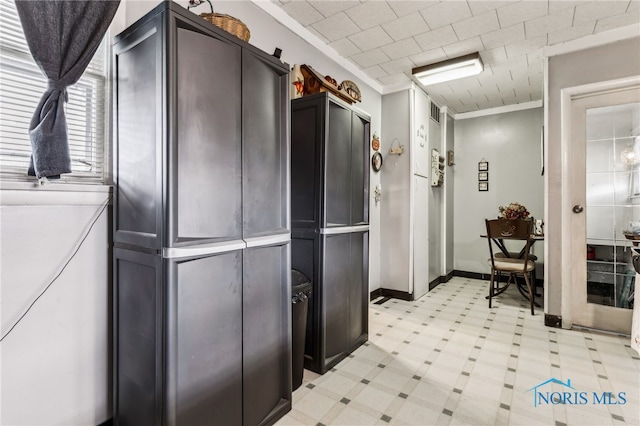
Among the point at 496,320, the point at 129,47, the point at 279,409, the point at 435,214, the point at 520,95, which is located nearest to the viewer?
the point at 129,47

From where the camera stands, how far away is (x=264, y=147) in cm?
180

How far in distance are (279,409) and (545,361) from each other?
7.61 feet

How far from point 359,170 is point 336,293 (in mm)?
1156

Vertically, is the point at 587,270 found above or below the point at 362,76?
below

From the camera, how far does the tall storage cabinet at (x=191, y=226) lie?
4.40ft

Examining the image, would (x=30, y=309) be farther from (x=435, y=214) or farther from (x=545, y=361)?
(x=435, y=214)

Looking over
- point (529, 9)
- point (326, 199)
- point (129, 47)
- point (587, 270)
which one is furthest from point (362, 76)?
point (587, 270)

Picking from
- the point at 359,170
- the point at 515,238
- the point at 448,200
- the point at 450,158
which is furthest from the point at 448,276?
the point at 359,170

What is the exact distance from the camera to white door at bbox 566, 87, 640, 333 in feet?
10.2

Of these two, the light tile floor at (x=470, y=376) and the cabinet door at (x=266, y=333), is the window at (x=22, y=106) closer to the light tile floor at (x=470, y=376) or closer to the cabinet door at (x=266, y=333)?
the cabinet door at (x=266, y=333)

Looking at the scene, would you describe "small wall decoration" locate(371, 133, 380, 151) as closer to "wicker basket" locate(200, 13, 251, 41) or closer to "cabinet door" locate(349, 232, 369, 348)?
"cabinet door" locate(349, 232, 369, 348)

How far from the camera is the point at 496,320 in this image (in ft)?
11.8

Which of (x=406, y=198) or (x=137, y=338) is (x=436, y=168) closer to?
(x=406, y=198)

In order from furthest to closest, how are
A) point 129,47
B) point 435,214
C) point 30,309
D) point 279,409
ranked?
point 435,214, point 279,409, point 129,47, point 30,309
